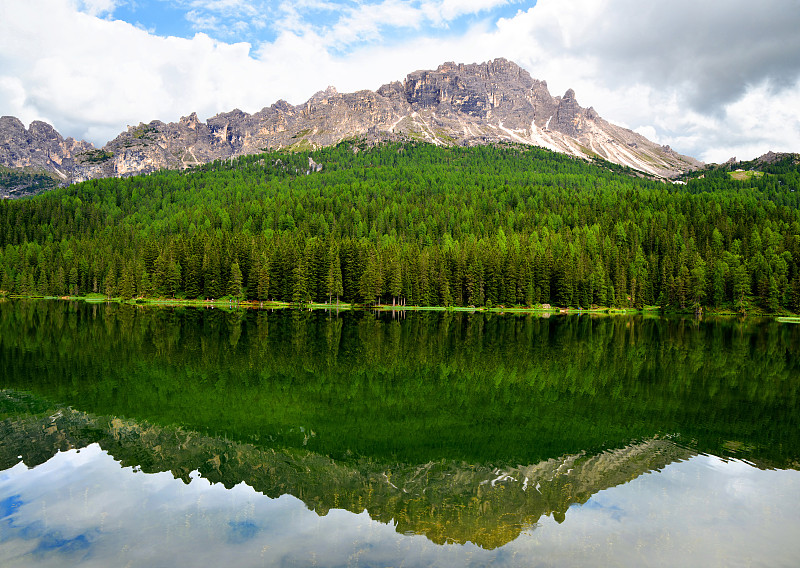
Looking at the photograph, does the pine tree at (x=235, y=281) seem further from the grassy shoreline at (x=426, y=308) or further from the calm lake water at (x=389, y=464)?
the calm lake water at (x=389, y=464)

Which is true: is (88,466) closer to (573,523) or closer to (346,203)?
(573,523)

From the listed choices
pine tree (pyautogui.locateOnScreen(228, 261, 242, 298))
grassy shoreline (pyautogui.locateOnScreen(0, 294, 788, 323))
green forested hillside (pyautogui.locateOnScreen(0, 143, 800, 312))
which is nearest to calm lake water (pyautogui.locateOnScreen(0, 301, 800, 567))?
grassy shoreline (pyautogui.locateOnScreen(0, 294, 788, 323))

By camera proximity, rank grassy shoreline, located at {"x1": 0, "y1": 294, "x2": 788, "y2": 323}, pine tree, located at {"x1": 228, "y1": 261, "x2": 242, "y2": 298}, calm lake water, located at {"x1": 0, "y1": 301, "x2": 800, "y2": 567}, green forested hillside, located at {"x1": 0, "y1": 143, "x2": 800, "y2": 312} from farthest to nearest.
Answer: green forested hillside, located at {"x1": 0, "y1": 143, "x2": 800, "y2": 312}, pine tree, located at {"x1": 228, "y1": 261, "x2": 242, "y2": 298}, grassy shoreline, located at {"x1": 0, "y1": 294, "x2": 788, "y2": 323}, calm lake water, located at {"x1": 0, "y1": 301, "x2": 800, "y2": 567}

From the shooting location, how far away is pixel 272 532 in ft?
44.8

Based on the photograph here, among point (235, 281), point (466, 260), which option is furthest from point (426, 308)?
point (235, 281)

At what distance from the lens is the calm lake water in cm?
1316

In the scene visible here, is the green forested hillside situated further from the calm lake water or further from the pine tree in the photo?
the calm lake water

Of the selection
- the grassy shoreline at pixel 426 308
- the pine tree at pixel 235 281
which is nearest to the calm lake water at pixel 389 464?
the grassy shoreline at pixel 426 308

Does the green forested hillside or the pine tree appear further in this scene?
the green forested hillside

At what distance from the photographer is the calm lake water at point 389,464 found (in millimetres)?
13164

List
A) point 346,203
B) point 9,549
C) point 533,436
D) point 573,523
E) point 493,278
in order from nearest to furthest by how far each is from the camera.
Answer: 1. point 9,549
2. point 573,523
3. point 533,436
4. point 493,278
5. point 346,203

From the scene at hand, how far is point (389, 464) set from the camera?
18328mm

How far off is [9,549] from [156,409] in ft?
40.0

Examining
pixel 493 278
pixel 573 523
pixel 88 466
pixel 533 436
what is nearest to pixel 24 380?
pixel 88 466
